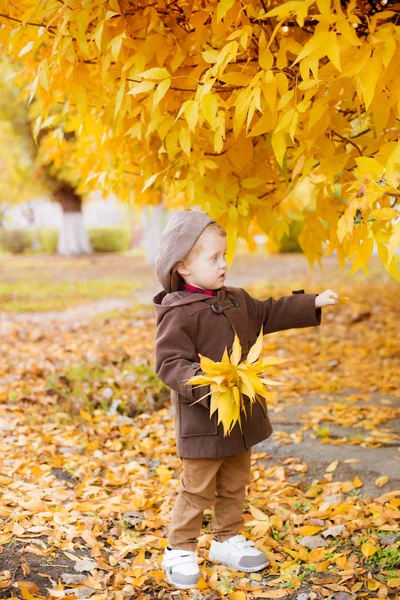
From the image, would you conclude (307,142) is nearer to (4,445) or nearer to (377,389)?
(4,445)

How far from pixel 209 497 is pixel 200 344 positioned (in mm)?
640

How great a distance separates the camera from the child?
2.42 metres

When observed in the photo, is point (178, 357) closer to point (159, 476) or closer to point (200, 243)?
point (200, 243)

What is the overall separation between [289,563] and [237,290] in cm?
116

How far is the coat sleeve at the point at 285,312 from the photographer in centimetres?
262

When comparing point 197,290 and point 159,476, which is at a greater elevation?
point 197,290

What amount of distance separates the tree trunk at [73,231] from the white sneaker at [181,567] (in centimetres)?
1761

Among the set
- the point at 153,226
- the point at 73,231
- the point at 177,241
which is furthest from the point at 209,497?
the point at 73,231

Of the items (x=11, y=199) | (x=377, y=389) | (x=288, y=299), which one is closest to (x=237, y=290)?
(x=288, y=299)

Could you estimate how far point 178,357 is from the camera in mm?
2379

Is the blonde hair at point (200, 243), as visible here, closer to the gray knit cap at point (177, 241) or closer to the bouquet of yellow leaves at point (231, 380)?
the gray knit cap at point (177, 241)

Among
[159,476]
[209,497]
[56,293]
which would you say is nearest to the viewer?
[209,497]

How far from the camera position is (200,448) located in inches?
96.6

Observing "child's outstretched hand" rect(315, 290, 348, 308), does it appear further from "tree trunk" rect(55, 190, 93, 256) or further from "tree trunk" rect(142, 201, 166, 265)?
"tree trunk" rect(55, 190, 93, 256)
